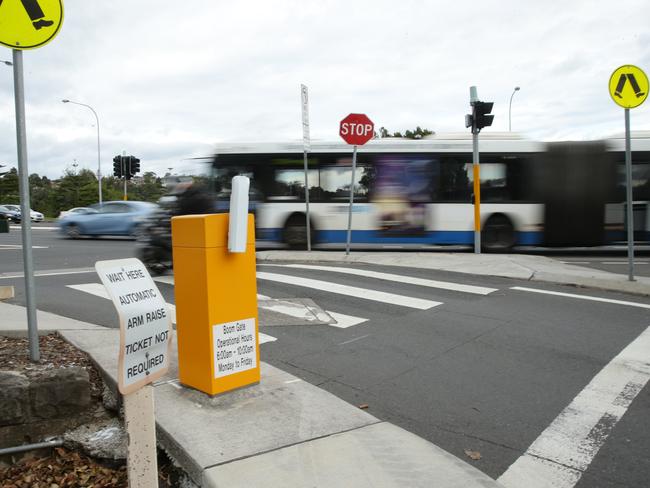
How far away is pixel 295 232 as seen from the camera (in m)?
15.3

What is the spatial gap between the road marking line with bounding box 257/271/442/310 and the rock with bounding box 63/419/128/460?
182 inches

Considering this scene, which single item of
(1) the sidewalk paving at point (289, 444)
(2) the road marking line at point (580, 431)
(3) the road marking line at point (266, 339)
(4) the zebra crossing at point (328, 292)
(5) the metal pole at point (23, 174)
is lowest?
(2) the road marking line at point (580, 431)

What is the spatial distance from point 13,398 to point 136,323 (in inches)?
65.5

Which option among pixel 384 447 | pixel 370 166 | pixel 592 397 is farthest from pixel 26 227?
pixel 370 166

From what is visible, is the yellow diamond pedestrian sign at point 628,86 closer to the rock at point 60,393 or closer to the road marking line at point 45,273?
the rock at point 60,393

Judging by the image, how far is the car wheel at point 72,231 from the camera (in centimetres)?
2164

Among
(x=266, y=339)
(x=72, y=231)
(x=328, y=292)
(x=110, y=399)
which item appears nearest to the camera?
(x=110, y=399)

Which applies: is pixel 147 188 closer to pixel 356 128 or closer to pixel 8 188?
pixel 8 188

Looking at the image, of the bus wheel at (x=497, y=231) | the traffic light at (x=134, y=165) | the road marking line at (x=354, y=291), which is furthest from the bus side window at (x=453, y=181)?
the traffic light at (x=134, y=165)

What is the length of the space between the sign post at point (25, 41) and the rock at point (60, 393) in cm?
52

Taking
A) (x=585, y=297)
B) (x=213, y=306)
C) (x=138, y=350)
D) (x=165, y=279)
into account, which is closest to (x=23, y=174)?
(x=213, y=306)

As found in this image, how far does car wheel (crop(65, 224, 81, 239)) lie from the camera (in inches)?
852

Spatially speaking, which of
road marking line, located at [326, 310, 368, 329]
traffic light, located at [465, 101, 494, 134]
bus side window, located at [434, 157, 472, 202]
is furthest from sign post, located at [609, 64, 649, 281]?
bus side window, located at [434, 157, 472, 202]

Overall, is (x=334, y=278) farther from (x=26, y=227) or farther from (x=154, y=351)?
(x=154, y=351)
